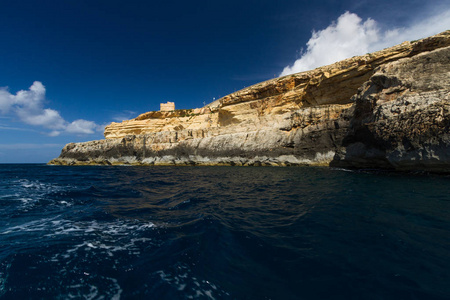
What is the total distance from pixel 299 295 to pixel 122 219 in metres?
4.35

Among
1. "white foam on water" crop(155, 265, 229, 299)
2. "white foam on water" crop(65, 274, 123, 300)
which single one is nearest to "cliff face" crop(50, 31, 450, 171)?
"white foam on water" crop(155, 265, 229, 299)

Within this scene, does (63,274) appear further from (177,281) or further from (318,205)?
(318,205)

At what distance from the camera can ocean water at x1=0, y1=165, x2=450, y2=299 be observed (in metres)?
2.20

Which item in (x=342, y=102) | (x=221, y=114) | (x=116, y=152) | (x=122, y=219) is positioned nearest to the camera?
(x=122, y=219)

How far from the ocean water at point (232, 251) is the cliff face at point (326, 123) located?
741 cm

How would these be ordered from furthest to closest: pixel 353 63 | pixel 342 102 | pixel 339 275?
pixel 342 102 → pixel 353 63 → pixel 339 275

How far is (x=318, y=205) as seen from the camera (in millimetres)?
5375

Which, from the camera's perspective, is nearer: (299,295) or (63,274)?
(299,295)

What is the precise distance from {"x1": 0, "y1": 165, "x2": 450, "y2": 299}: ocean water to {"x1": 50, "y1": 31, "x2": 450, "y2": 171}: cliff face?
7409 millimetres

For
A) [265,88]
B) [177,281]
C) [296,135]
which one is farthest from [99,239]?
[265,88]

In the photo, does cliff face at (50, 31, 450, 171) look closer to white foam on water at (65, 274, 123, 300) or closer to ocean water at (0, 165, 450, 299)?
ocean water at (0, 165, 450, 299)

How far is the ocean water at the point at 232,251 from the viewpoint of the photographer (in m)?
2.20

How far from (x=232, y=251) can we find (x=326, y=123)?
775 inches

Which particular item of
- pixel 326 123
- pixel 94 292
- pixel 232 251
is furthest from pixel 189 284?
pixel 326 123
